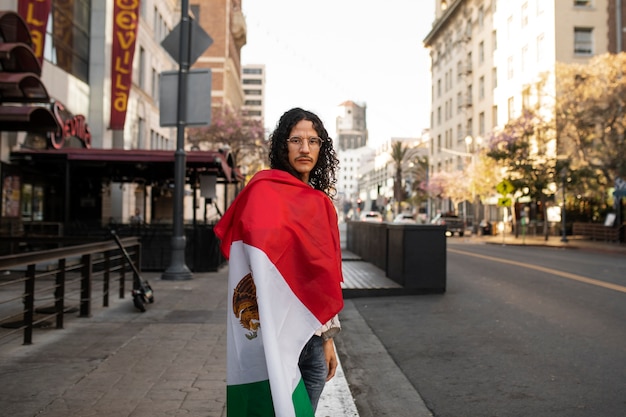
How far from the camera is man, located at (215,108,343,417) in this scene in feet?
7.71

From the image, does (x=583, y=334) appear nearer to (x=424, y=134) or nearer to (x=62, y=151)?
(x=62, y=151)

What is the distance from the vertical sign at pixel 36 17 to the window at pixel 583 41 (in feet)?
116

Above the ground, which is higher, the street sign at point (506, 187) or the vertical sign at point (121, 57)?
the vertical sign at point (121, 57)

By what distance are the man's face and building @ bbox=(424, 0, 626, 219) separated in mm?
34481

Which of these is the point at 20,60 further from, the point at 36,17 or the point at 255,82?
the point at 255,82

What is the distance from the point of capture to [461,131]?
60.4 metres

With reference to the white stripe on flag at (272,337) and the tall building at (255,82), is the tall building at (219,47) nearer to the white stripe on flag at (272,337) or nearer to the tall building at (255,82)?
the white stripe on flag at (272,337)

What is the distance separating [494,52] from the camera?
171 ft

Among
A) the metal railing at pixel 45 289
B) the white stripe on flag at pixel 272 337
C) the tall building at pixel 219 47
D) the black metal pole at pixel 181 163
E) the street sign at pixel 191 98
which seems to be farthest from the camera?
the tall building at pixel 219 47

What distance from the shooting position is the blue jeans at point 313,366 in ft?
8.32

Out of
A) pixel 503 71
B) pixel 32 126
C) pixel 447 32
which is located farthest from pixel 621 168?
pixel 447 32

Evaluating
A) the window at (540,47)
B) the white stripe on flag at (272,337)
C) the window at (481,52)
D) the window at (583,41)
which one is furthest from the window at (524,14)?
the white stripe on flag at (272,337)

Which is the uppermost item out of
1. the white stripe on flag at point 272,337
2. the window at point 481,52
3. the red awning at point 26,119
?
the window at point 481,52

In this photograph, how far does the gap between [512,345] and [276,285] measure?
473cm
